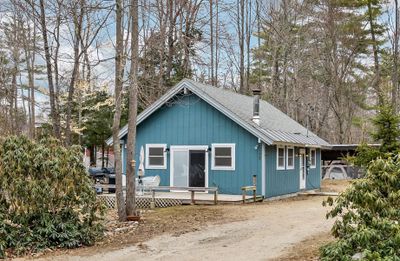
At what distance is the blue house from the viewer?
58.2 ft

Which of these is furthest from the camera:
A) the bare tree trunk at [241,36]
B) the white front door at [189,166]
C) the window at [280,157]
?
the bare tree trunk at [241,36]

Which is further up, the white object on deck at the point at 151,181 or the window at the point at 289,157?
the window at the point at 289,157

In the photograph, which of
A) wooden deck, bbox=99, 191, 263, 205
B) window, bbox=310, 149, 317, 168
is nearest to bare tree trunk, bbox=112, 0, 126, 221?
wooden deck, bbox=99, 191, 263, 205

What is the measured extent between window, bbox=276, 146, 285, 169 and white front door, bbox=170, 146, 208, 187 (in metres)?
2.96

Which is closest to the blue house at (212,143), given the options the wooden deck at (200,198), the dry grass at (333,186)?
the wooden deck at (200,198)

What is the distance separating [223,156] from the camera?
59.8 feet

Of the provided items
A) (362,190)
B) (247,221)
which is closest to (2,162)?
(247,221)

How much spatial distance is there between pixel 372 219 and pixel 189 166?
41.2 ft

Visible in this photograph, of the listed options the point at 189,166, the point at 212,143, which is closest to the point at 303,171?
the point at 212,143

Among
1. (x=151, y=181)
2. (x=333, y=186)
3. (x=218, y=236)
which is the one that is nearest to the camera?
(x=218, y=236)

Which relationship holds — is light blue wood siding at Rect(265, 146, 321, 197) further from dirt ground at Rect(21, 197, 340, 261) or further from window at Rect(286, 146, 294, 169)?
dirt ground at Rect(21, 197, 340, 261)

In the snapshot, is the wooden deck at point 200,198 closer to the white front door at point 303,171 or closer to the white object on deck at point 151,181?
the white object on deck at point 151,181

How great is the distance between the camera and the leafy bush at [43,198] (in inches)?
382

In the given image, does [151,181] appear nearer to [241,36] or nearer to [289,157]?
[289,157]
